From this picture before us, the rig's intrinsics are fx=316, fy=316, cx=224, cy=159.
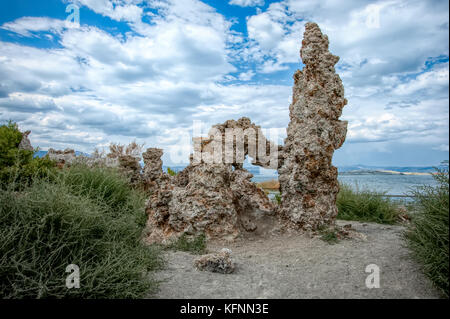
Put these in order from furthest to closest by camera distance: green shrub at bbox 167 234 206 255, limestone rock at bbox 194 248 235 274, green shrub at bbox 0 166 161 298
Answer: green shrub at bbox 167 234 206 255, limestone rock at bbox 194 248 235 274, green shrub at bbox 0 166 161 298

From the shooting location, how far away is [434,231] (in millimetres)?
3455

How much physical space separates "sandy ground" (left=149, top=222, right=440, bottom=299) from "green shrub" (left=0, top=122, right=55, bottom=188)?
184 inches

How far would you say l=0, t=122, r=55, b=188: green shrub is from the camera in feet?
24.1

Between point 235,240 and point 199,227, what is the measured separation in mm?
675

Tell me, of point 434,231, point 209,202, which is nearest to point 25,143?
point 209,202

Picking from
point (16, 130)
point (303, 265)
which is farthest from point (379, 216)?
point (16, 130)

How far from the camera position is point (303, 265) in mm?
4320

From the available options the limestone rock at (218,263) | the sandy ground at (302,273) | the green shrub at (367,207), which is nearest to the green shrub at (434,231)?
the sandy ground at (302,273)

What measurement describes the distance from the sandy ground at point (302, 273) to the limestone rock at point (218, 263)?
0.27ft

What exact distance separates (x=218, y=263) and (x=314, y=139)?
2822 mm

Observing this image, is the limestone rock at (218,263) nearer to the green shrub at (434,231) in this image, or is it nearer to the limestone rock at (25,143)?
the green shrub at (434,231)

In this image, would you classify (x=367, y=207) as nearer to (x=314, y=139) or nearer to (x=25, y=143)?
(x=314, y=139)

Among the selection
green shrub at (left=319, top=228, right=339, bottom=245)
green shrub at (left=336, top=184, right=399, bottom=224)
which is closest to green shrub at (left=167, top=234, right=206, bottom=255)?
green shrub at (left=319, top=228, right=339, bottom=245)

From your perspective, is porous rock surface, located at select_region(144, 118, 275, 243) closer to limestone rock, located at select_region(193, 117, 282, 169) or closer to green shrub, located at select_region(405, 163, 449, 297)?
limestone rock, located at select_region(193, 117, 282, 169)
